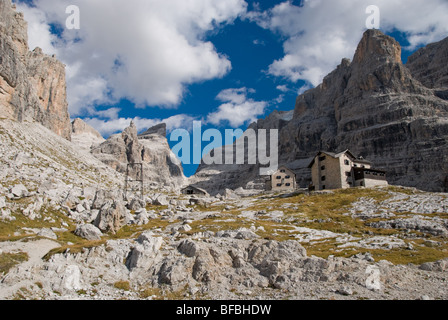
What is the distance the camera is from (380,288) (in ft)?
76.4

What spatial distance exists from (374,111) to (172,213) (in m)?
168

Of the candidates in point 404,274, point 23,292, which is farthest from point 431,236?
point 23,292

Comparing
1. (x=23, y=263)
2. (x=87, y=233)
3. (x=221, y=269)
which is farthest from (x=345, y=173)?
(x=23, y=263)

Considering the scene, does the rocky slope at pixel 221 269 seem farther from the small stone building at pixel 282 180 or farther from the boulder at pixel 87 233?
the small stone building at pixel 282 180

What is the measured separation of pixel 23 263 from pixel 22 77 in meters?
115

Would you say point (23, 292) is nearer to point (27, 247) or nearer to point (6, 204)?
point (27, 247)

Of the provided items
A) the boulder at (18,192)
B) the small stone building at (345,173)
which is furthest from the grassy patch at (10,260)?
the small stone building at (345,173)

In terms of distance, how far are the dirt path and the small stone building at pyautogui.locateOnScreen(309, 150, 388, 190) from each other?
81.7m

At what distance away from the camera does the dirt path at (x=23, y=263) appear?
2077 cm

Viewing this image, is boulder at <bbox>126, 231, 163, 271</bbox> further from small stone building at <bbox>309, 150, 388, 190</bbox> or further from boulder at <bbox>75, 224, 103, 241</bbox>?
small stone building at <bbox>309, 150, 388, 190</bbox>

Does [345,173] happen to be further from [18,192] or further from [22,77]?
[22,77]

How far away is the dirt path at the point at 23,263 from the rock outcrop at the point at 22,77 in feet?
281

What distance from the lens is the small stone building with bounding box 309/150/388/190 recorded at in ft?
301
